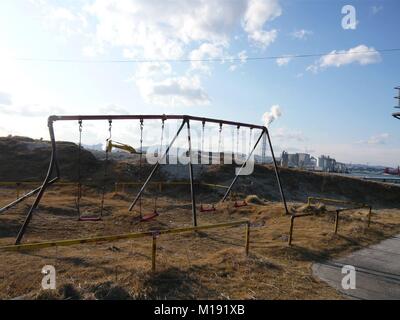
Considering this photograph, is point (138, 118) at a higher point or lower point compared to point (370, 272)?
higher

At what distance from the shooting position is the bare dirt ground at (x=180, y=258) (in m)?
6.49

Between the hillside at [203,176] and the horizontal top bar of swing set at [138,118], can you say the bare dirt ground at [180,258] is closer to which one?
the horizontal top bar of swing set at [138,118]

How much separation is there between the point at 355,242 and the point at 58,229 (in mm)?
9909

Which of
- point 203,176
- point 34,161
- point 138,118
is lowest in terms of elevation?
point 203,176

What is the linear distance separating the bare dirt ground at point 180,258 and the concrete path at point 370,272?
12.0 inches

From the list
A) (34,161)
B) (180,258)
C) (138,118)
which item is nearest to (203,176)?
(34,161)

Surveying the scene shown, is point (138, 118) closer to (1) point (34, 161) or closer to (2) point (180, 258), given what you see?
(2) point (180, 258)

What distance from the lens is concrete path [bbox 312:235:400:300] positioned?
23.3ft

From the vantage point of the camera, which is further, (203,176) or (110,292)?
(203,176)

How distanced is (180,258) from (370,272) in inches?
173

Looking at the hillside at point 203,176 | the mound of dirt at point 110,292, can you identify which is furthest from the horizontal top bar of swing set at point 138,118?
the hillside at point 203,176

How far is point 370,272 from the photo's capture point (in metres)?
8.45
